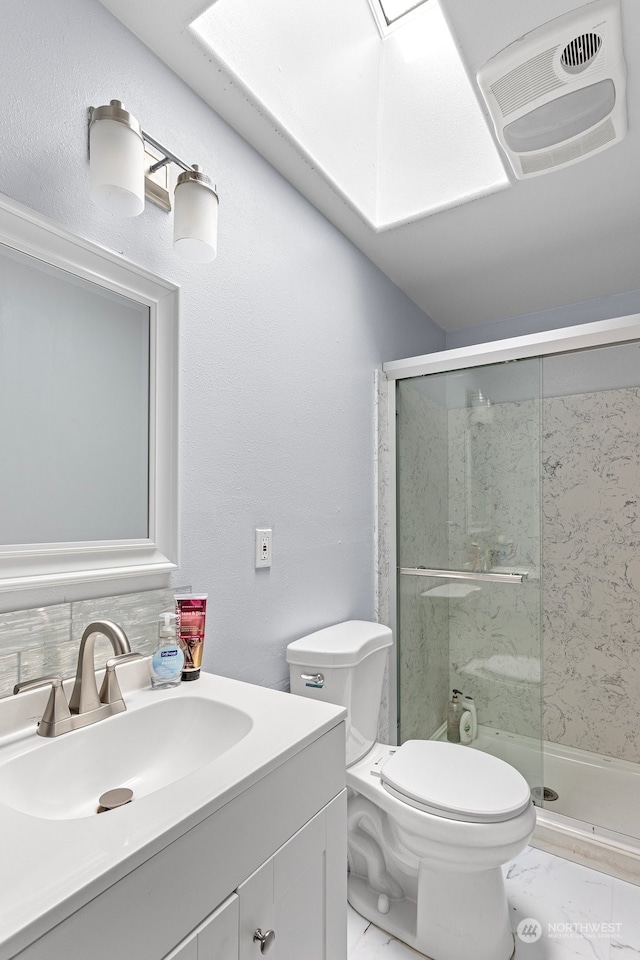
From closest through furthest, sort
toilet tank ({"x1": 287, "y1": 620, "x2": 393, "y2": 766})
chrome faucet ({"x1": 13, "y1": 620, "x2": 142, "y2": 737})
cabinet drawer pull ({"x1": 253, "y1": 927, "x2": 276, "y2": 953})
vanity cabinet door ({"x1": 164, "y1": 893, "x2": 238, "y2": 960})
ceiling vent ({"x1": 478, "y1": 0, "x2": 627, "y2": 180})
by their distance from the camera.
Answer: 1. vanity cabinet door ({"x1": 164, "y1": 893, "x2": 238, "y2": 960})
2. cabinet drawer pull ({"x1": 253, "y1": 927, "x2": 276, "y2": 953})
3. chrome faucet ({"x1": 13, "y1": 620, "x2": 142, "y2": 737})
4. ceiling vent ({"x1": 478, "y1": 0, "x2": 627, "y2": 180})
5. toilet tank ({"x1": 287, "y1": 620, "x2": 393, "y2": 766})

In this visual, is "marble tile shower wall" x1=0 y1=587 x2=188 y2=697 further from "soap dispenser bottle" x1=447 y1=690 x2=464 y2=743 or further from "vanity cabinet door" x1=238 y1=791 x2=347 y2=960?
"soap dispenser bottle" x1=447 y1=690 x2=464 y2=743

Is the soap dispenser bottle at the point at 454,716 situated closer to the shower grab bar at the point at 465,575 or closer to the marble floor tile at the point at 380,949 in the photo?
the shower grab bar at the point at 465,575

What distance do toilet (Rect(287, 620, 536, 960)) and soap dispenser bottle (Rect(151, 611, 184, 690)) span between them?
1.56ft

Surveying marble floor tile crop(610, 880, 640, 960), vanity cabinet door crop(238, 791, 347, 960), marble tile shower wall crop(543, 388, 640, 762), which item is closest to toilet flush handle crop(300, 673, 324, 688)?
vanity cabinet door crop(238, 791, 347, 960)

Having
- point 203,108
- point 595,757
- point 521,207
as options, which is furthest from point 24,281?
point 595,757

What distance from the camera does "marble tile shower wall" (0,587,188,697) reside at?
0.90 meters

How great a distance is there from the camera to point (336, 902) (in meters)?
1.00

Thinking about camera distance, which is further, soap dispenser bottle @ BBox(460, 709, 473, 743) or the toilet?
soap dispenser bottle @ BBox(460, 709, 473, 743)

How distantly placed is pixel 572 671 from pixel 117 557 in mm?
2283


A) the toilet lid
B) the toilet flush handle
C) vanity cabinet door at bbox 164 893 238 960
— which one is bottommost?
the toilet lid

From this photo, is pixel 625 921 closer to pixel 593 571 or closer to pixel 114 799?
pixel 593 571

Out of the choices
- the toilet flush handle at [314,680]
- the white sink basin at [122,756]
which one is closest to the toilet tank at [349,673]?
the toilet flush handle at [314,680]

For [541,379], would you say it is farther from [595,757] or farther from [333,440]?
[595,757]

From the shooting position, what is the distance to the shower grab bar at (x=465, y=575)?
78.8 inches
